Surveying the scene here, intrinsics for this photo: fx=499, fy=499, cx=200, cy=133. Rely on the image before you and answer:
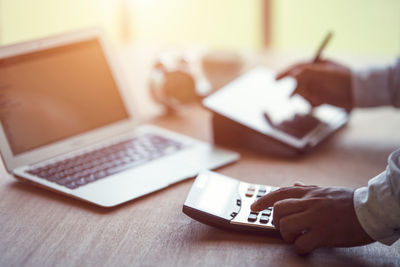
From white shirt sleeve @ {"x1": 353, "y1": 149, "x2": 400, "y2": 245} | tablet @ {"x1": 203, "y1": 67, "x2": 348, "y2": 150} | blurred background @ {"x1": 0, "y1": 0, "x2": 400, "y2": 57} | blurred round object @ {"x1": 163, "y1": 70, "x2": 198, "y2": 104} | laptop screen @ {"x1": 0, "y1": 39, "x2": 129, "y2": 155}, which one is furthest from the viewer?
blurred background @ {"x1": 0, "y1": 0, "x2": 400, "y2": 57}

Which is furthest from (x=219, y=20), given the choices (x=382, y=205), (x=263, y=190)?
(x=382, y=205)

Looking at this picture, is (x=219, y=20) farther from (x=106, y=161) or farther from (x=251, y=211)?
(x=251, y=211)

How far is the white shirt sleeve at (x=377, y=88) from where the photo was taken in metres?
1.18

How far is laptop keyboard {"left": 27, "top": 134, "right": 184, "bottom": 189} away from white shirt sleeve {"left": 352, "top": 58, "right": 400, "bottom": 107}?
0.46 metres

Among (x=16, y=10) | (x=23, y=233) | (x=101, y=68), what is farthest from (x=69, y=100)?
(x=16, y=10)

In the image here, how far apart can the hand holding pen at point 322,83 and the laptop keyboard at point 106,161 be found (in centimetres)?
33

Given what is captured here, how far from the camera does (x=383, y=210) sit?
2.21ft

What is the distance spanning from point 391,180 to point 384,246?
0.10m

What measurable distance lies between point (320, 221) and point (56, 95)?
23.0 inches

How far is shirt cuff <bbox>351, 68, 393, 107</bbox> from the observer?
3.87 feet

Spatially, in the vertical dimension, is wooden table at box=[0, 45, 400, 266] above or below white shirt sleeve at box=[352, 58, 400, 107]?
above

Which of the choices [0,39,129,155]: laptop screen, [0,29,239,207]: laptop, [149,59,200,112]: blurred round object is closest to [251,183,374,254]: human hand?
[0,29,239,207]: laptop

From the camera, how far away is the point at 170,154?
1.01m

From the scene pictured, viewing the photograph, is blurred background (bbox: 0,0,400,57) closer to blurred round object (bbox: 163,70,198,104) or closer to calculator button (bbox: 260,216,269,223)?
blurred round object (bbox: 163,70,198,104)
